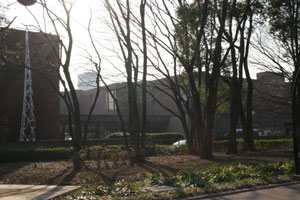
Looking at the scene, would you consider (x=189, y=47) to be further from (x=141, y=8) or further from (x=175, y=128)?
(x=175, y=128)

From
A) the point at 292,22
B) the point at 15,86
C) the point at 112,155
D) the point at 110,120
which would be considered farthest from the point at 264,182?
the point at 110,120

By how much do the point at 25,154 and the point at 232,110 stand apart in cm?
1261

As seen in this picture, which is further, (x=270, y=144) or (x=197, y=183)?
(x=270, y=144)

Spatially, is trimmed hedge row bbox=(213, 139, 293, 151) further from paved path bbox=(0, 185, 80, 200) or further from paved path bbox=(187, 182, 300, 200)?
paved path bbox=(0, 185, 80, 200)

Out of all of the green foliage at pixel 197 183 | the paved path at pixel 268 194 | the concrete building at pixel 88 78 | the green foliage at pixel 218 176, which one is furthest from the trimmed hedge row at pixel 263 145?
the paved path at pixel 268 194

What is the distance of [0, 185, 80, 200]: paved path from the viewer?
8898 millimetres

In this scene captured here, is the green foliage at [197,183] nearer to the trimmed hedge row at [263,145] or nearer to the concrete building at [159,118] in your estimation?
the trimmed hedge row at [263,145]

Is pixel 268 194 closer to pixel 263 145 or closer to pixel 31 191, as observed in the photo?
pixel 31 191

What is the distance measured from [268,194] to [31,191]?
6.09 metres

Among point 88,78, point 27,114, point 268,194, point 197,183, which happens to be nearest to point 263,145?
point 88,78

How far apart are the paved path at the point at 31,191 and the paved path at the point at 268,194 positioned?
3570 mm

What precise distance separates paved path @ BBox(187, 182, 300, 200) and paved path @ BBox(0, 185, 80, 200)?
3.57m

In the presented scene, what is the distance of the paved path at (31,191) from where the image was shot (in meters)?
8.90

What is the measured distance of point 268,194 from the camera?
29.1ft
